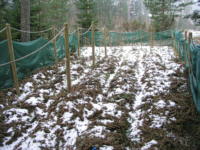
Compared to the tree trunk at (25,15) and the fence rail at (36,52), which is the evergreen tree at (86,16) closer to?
the fence rail at (36,52)

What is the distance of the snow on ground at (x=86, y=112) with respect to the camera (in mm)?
2711

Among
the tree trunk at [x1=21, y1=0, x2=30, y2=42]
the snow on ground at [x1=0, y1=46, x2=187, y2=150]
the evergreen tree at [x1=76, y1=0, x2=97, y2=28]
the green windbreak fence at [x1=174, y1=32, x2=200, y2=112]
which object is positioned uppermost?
the evergreen tree at [x1=76, y1=0, x2=97, y2=28]

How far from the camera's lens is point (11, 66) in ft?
14.9

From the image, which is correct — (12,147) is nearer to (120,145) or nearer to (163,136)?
(120,145)

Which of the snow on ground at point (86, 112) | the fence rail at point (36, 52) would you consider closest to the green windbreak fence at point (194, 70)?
the snow on ground at point (86, 112)

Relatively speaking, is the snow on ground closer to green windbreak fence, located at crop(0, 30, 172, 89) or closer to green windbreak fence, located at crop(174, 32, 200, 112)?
green windbreak fence, located at crop(0, 30, 172, 89)

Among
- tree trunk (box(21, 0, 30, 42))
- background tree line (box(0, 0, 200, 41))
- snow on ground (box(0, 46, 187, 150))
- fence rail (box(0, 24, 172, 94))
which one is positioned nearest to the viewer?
snow on ground (box(0, 46, 187, 150))

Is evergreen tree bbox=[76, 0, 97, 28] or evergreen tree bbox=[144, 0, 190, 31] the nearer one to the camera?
evergreen tree bbox=[76, 0, 97, 28]

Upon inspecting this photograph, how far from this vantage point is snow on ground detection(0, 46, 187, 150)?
271cm

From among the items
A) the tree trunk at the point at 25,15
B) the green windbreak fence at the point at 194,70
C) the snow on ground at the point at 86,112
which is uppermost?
the tree trunk at the point at 25,15

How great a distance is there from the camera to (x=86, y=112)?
3.46 meters

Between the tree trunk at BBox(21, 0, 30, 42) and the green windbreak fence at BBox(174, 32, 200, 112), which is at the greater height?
the tree trunk at BBox(21, 0, 30, 42)

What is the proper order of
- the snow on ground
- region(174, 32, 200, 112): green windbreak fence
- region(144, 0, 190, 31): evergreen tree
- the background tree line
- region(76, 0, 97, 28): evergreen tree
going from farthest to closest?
region(144, 0, 190, 31): evergreen tree → region(76, 0, 97, 28): evergreen tree → the background tree line → region(174, 32, 200, 112): green windbreak fence → the snow on ground

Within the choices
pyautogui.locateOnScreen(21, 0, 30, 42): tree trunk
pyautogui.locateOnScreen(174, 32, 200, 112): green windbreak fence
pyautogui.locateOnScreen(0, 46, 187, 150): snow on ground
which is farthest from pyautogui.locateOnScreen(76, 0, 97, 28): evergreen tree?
pyautogui.locateOnScreen(174, 32, 200, 112): green windbreak fence
